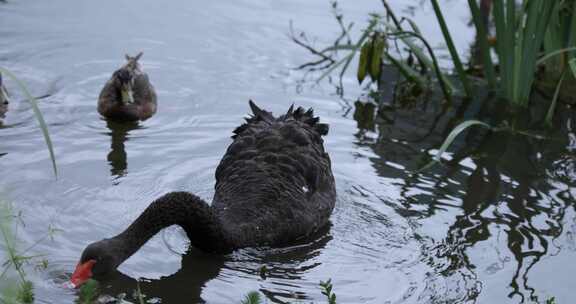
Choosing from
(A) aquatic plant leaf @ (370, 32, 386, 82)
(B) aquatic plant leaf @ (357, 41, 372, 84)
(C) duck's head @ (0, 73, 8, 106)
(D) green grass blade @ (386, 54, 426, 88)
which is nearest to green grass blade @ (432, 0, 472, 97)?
(D) green grass blade @ (386, 54, 426, 88)

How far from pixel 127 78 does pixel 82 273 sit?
3836mm

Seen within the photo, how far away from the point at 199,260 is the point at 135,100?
275 centimetres

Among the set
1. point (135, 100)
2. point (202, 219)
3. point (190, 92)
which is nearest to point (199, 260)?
point (202, 219)

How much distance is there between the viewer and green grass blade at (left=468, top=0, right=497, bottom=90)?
29.2 feet

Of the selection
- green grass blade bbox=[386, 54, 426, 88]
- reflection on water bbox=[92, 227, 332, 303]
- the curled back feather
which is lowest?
reflection on water bbox=[92, 227, 332, 303]

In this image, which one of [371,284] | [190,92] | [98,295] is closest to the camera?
[98,295]

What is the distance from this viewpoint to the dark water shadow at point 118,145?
780 centimetres

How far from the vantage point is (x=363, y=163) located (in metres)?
8.39

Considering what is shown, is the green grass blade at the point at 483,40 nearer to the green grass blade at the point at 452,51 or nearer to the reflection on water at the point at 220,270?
the green grass blade at the point at 452,51

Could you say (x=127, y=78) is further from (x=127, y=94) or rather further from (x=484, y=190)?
(x=484, y=190)

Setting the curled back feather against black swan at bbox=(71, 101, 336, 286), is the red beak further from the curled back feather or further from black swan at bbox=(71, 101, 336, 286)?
the curled back feather

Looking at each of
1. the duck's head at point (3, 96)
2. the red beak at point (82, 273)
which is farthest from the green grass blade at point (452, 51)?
the red beak at point (82, 273)

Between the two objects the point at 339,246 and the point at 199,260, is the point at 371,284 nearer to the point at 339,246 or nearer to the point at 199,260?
the point at 339,246

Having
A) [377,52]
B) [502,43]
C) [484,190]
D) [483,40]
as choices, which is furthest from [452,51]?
[484,190]
